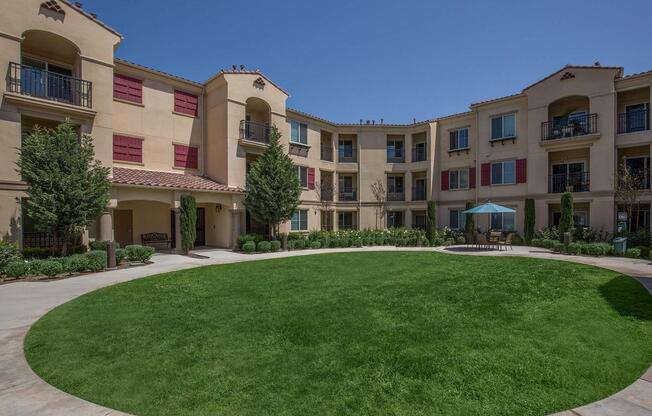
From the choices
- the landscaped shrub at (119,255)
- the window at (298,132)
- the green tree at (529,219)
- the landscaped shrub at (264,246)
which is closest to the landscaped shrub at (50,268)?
the landscaped shrub at (119,255)

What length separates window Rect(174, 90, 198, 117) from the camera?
21484 mm

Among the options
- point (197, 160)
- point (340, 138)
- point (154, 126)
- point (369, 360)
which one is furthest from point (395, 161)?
point (369, 360)

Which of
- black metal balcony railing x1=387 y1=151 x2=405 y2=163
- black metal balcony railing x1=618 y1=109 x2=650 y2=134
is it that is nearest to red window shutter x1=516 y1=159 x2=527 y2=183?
black metal balcony railing x1=618 y1=109 x2=650 y2=134

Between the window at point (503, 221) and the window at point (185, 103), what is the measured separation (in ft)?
74.7

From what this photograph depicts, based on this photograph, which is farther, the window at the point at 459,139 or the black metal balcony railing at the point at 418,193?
the black metal balcony railing at the point at 418,193

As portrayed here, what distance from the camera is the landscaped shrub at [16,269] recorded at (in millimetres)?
11398

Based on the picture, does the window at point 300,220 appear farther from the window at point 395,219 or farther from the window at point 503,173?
the window at point 503,173

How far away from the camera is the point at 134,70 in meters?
19.3

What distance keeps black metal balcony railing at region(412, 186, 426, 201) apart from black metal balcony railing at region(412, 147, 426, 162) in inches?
98.7

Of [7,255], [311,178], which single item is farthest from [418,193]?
[7,255]

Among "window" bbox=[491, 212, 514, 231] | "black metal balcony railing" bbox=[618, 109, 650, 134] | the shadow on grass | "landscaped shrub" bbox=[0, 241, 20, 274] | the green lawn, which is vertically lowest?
the green lawn

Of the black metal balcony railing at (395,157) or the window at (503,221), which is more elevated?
the black metal balcony railing at (395,157)

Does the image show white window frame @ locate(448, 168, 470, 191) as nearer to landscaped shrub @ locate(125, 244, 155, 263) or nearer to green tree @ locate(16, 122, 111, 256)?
landscaped shrub @ locate(125, 244, 155, 263)

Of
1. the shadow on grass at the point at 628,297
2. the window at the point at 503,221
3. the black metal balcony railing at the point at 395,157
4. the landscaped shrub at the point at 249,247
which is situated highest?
the black metal balcony railing at the point at 395,157
